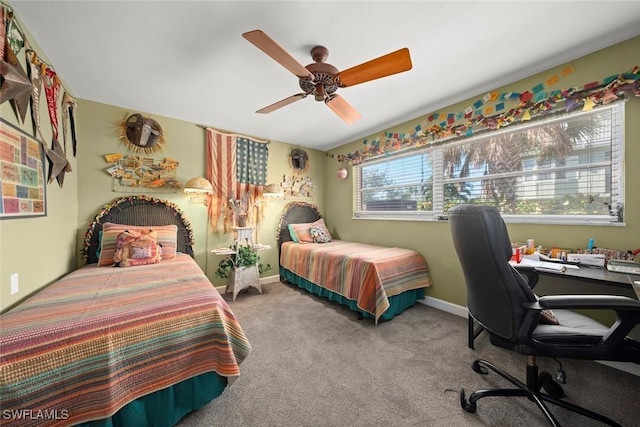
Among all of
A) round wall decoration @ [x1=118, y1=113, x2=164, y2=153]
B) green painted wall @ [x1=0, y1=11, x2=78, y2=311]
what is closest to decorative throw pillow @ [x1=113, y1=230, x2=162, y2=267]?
green painted wall @ [x1=0, y1=11, x2=78, y2=311]

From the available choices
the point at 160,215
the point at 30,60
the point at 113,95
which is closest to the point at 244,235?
the point at 160,215

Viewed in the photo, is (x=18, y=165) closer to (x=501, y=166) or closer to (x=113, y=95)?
(x=113, y=95)

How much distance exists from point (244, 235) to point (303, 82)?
7.47 feet

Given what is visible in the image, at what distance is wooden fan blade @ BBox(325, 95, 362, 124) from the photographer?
6.71ft

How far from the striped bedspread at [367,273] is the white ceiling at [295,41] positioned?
1.82 metres

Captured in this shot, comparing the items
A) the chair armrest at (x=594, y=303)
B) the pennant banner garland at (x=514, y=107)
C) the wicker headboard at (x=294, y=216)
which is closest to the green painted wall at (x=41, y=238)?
the wicker headboard at (x=294, y=216)

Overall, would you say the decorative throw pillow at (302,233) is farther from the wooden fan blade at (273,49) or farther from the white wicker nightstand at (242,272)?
the wooden fan blade at (273,49)

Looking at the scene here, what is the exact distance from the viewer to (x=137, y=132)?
2.82 m

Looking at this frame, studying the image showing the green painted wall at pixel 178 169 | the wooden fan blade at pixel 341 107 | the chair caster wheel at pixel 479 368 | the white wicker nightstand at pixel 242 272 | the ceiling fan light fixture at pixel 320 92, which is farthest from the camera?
the white wicker nightstand at pixel 242 272

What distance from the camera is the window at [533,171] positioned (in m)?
1.83

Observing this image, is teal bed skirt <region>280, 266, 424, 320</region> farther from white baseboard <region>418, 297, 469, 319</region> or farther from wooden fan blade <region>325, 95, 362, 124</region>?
wooden fan blade <region>325, 95, 362, 124</region>

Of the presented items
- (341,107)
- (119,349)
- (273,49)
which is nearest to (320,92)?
(341,107)

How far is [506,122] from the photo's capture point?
2.28 meters

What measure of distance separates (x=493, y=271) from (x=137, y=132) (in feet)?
12.2
